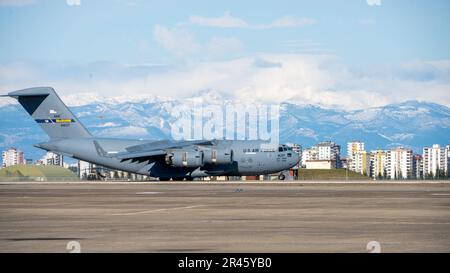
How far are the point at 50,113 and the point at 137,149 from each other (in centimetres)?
873

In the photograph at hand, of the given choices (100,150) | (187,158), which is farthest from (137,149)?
(187,158)

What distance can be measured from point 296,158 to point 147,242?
61698 millimetres

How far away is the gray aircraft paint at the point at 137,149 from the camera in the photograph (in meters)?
83.6

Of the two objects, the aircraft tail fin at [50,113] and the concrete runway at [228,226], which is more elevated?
the aircraft tail fin at [50,113]

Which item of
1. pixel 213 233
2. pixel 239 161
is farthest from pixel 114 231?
pixel 239 161

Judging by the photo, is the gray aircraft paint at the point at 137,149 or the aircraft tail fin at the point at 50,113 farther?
the aircraft tail fin at the point at 50,113

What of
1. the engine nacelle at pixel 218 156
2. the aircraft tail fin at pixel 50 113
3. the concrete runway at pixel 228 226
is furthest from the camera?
the aircraft tail fin at pixel 50 113

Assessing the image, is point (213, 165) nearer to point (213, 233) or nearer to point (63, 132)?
point (63, 132)

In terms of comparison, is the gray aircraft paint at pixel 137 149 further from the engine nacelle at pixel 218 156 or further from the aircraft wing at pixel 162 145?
the engine nacelle at pixel 218 156

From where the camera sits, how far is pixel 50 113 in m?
86.3

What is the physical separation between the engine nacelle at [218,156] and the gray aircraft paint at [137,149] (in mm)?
206

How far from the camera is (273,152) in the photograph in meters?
83.7

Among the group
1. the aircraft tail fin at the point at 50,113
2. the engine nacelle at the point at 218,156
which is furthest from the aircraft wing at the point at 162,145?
the aircraft tail fin at the point at 50,113
